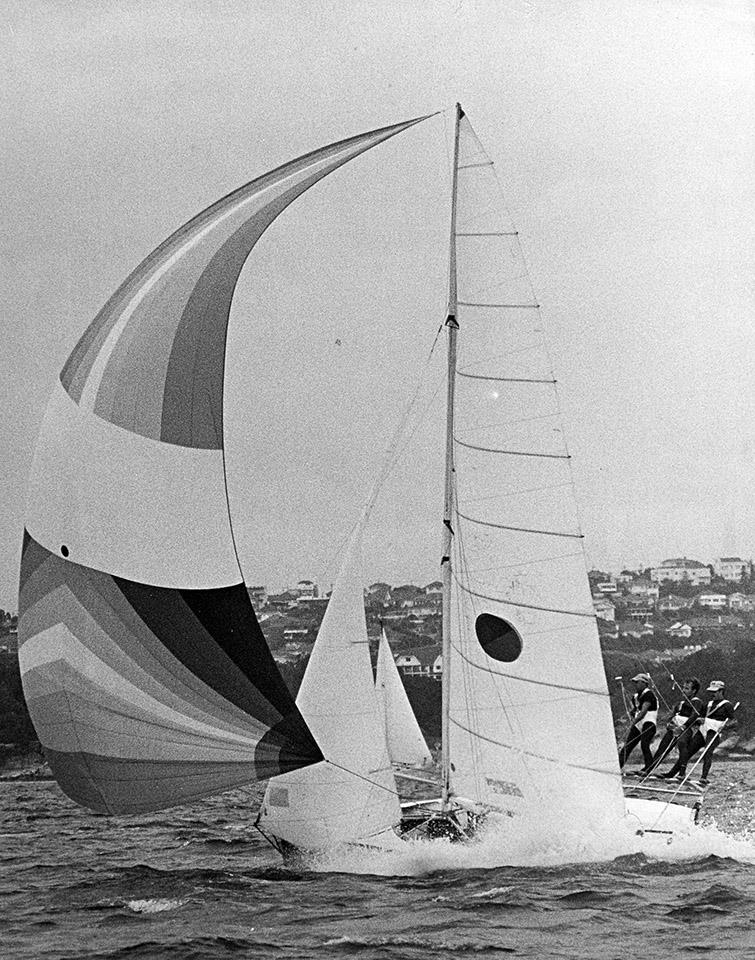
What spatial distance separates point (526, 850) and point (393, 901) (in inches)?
29.4

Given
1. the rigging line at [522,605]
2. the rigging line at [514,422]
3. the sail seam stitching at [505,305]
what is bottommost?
the rigging line at [522,605]

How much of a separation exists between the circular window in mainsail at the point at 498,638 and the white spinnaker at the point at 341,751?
523mm

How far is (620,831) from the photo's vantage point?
6141mm

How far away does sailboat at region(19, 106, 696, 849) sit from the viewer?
5488 millimetres

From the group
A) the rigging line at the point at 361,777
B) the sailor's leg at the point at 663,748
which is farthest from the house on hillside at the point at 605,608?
the rigging line at the point at 361,777

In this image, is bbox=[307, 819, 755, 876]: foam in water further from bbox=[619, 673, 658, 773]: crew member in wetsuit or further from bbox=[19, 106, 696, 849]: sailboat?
bbox=[619, 673, 658, 773]: crew member in wetsuit

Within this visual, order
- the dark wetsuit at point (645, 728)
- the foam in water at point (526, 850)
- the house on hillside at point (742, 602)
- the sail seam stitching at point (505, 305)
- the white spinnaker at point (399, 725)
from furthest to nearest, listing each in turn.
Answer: the house on hillside at point (742, 602)
the white spinnaker at point (399, 725)
the dark wetsuit at point (645, 728)
the sail seam stitching at point (505, 305)
the foam in water at point (526, 850)

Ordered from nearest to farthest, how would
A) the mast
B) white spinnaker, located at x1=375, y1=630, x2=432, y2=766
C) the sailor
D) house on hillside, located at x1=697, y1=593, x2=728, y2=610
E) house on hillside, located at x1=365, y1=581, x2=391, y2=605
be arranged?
the mast, the sailor, white spinnaker, located at x1=375, y1=630, x2=432, y2=766, house on hillside, located at x1=365, y1=581, x2=391, y2=605, house on hillside, located at x1=697, y1=593, x2=728, y2=610

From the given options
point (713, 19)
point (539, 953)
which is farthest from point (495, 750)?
point (713, 19)

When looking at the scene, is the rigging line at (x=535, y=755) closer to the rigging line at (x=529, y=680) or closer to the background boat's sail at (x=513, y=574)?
the background boat's sail at (x=513, y=574)

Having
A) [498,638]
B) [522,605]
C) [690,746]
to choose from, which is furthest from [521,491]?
[690,746]

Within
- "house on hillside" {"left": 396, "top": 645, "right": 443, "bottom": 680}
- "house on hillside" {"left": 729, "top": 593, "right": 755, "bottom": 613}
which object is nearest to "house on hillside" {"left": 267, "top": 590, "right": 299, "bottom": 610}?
"house on hillside" {"left": 396, "top": 645, "right": 443, "bottom": 680}

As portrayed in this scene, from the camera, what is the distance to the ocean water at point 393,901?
523 centimetres

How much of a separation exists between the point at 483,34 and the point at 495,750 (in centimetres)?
366
